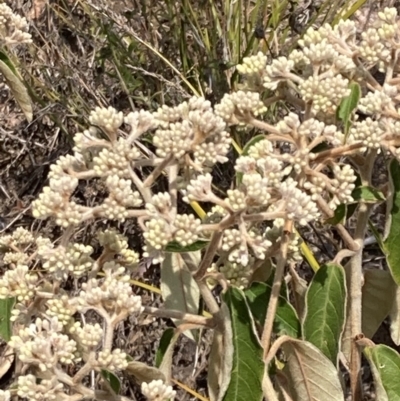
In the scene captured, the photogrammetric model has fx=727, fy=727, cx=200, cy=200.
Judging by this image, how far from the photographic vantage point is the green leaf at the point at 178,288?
1258mm

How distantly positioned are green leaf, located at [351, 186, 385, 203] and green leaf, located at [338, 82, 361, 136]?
0.09 m

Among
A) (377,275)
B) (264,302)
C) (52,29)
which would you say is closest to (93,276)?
(264,302)

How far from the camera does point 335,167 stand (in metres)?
1.10

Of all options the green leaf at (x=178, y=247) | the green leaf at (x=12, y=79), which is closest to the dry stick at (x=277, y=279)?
the green leaf at (x=178, y=247)

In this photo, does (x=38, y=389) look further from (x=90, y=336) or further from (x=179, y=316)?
(x=179, y=316)

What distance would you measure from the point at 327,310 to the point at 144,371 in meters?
0.31

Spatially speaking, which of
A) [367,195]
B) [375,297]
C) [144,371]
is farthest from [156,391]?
[375,297]

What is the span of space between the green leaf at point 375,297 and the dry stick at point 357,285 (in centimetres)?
13

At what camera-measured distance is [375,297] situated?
1.39 m

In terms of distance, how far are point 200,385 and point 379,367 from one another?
994mm

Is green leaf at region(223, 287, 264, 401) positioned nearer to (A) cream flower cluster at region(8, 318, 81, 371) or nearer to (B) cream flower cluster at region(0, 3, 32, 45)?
(A) cream flower cluster at region(8, 318, 81, 371)

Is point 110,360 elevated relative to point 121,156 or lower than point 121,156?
lower

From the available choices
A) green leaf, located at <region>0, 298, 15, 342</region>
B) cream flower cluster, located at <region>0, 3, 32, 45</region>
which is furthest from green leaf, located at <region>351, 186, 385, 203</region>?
cream flower cluster, located at <region>0, 3, 32, 45</region>

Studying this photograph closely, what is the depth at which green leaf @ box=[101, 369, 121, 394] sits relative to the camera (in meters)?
1.08
